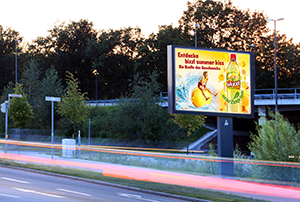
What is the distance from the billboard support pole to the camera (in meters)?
16.9

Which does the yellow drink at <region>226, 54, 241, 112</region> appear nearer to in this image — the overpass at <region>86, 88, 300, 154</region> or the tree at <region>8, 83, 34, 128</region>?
the overpass at <region>86, 88, 300, 154</region>

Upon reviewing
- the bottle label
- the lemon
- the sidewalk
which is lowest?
the sidewalk

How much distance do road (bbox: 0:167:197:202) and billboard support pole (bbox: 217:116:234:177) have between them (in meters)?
4.84

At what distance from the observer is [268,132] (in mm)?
17609

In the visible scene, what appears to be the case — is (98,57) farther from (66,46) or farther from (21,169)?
(21,169)

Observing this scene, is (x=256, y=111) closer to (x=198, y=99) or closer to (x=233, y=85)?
(x=233, y=85)

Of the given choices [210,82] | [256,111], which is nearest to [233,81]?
[210,82]

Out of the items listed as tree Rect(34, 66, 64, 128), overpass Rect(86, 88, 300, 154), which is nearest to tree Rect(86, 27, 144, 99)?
tree Rect(34, 66, 64, 128)

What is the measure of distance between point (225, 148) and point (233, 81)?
340 cm

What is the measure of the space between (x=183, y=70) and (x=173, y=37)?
5576 cm

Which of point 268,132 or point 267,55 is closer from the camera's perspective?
point 268,132

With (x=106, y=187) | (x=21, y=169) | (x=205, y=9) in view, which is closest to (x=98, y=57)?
(x=205, y=9)

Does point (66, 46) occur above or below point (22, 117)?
above

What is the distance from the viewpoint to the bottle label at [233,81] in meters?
18.1
